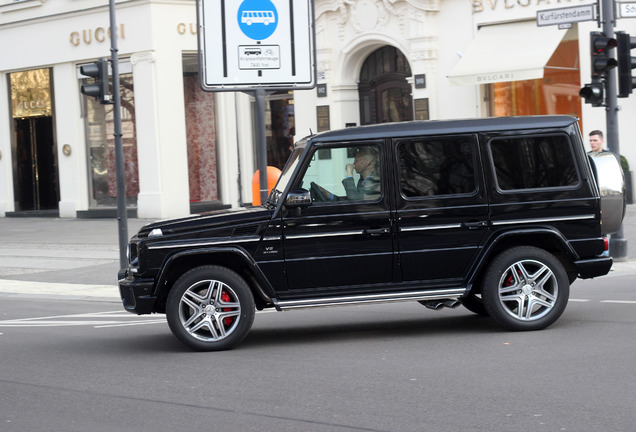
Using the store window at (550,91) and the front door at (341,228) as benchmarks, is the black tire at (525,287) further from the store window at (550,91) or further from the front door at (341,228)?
the store window at (550,91)

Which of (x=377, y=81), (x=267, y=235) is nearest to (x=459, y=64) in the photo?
(x=377, y=81)

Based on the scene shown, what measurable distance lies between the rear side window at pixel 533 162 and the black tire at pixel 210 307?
96.8 inches

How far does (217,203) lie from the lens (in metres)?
27.9

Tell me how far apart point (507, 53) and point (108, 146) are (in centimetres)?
Result: 1109

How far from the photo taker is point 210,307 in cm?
898

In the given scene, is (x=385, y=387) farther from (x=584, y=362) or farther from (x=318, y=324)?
(x=318, y=324)

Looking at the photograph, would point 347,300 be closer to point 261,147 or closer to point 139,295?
point 139,295

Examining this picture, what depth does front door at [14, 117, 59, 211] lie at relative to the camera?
30.1 m

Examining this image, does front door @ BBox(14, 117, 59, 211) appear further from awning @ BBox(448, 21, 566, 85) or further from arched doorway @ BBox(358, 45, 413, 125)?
awning @ BBox(448, 21, 566, 85)

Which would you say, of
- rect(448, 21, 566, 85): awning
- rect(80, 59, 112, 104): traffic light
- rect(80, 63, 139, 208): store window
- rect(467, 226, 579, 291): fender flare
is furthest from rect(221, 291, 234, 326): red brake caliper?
rect(80, 63, 139, 208): store window

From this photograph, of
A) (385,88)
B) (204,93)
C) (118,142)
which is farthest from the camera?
(204,93)

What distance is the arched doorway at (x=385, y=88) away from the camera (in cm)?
2533

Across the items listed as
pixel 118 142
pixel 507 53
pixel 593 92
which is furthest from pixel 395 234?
pixel 507 53

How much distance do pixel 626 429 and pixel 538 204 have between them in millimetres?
3548
